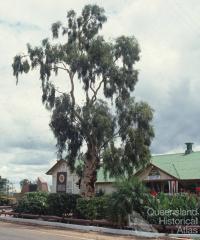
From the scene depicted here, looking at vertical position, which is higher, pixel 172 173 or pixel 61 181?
pixel 172 173

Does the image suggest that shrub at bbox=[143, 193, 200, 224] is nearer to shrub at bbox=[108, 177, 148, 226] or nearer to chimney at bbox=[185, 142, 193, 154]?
shrub at bbox=[108, 177, 148, 226]

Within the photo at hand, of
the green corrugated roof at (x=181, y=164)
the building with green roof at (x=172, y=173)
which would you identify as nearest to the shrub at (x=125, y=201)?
the building with green roof at (x=172, y=173)

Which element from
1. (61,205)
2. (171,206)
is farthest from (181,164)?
(171,206)

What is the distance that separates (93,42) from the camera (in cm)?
3462

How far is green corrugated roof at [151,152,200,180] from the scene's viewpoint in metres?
41.1

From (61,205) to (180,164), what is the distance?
1633 cm

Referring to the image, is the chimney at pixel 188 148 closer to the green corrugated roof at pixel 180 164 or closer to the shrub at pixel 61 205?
the green corrugated roof at pixel 180 164

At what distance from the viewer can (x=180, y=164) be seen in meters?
44.0

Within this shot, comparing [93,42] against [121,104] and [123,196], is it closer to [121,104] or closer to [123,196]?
[121,104]

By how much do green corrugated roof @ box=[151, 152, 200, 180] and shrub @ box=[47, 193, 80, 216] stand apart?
42.4ft

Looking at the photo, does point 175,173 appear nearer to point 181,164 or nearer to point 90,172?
point 181,164

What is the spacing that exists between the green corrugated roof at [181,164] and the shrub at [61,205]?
1292 cm

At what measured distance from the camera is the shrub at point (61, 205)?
30.9 meters

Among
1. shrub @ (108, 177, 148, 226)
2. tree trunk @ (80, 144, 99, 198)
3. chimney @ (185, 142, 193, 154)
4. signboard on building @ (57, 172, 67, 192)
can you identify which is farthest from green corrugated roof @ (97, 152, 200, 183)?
shrub @ (108, 177, 148, 226)
